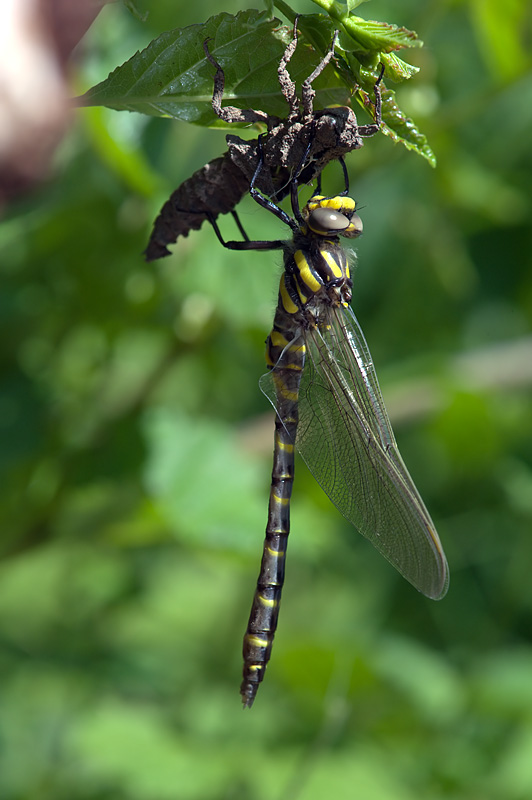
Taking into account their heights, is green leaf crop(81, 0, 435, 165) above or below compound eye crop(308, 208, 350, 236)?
above

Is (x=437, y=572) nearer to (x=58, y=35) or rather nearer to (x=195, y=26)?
(x=195, y=26)

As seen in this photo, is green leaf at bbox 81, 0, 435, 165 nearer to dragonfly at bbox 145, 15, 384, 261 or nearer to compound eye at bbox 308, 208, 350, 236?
dragonfly at bbox 145, 15, 384, 261

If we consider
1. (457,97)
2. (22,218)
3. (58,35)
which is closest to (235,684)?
(22,218)

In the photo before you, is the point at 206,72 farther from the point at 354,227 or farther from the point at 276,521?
the point at 276,521

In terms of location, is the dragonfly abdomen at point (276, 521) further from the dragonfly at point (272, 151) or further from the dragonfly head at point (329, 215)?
the dragonfly at point (272, 151)

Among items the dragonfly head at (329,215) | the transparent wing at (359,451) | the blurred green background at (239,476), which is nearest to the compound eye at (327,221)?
the dragonfly head at (329,215)

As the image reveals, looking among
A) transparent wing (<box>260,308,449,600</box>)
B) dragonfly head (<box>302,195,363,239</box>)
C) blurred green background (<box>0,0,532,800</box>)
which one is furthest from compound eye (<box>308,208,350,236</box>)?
blurred green background (<box>0,0,532,800</box>)

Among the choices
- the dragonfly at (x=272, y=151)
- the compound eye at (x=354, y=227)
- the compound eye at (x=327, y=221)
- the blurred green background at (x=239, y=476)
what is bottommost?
the blurred green background at (x=239, y=476)
